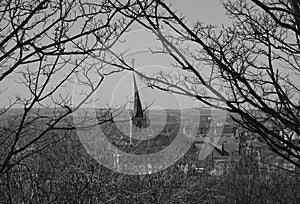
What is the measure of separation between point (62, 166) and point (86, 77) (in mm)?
6028

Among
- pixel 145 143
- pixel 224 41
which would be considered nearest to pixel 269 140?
pixel 224 41

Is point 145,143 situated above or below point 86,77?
below

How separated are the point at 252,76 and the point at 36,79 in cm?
87

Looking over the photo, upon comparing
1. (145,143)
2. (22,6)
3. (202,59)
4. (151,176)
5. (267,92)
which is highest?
(22,6)

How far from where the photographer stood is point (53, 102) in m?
1.71

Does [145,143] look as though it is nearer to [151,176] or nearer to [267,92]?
[151,176]

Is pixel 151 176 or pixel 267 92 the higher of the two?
pixel 267 92

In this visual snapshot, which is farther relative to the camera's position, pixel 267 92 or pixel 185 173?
pixel 185 173

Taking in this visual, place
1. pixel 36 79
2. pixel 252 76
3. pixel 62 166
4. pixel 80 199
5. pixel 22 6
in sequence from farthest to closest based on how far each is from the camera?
pixel 62 166 → pixel 80 199 → pixel 252 76 → pixel 36 79 → pixel 22 6

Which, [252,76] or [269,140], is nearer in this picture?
[269,140]

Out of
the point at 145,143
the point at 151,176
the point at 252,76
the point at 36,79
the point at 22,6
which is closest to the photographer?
the point at 22,6

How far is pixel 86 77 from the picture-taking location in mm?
1690

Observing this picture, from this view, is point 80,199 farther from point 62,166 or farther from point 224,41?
point 224,41

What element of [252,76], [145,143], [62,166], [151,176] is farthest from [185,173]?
[252,76]
